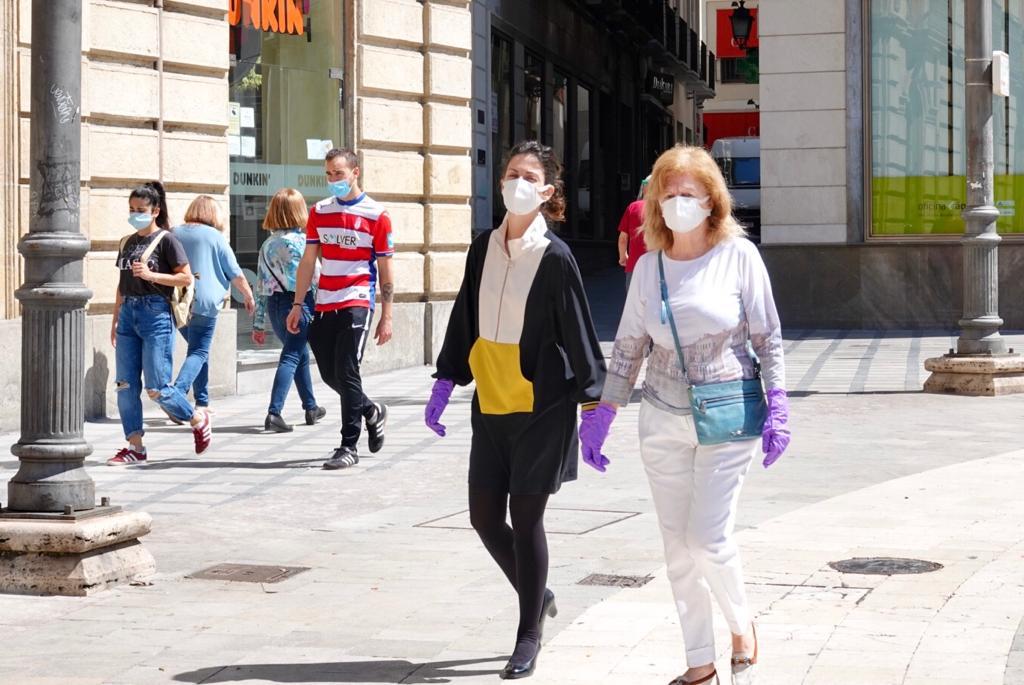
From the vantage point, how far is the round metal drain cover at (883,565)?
22.7 feet

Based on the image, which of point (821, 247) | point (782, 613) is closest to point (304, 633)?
point (782, 613)

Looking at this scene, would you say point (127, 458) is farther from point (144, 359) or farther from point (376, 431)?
point (376, 431)

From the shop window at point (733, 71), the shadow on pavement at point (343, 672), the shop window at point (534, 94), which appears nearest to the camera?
the shadow on pavement at point (343, 672)

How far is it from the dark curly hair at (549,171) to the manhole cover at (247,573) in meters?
2.06

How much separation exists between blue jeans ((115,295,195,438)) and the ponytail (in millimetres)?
491

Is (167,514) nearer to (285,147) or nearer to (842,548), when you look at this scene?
(842,548)

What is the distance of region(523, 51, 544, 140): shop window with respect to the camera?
2788 centimetres

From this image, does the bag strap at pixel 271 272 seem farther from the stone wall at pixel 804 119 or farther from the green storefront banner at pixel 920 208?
the green storefront banner at pixel 920 208

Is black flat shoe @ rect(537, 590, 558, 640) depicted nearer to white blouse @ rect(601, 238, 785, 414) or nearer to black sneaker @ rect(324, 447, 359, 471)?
white blouse @ rect(601, 238, 785, 414)

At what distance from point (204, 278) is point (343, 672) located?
23.2 ft

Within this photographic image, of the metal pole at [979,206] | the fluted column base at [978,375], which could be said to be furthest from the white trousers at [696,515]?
the metal pole at [979,206]

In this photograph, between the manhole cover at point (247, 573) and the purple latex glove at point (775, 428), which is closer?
the purple latex glove at point (775, 428)

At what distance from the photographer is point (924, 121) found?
72.1ft

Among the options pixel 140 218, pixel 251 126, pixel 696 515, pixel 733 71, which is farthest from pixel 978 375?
pixel 733 71
